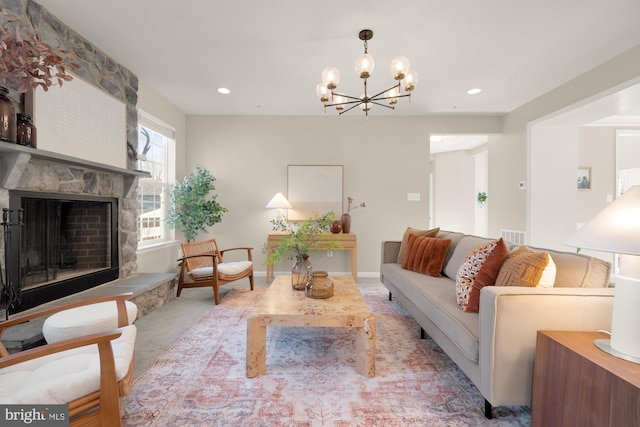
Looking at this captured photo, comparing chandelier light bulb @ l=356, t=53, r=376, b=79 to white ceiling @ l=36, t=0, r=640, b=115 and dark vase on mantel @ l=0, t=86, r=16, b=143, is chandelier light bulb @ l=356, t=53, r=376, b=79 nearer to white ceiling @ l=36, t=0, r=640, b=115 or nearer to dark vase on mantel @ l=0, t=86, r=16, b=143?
white ceiling @ l=36, t=0, r=640, b=115

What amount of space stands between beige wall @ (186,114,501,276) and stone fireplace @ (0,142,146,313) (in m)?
1.54

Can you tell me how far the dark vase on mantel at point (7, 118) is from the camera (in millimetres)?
1770

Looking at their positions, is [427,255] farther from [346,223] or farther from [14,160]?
[14,160]

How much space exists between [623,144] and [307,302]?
611cm

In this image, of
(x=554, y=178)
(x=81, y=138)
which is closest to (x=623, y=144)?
(x=554, y=178)

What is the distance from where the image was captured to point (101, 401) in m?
1.12

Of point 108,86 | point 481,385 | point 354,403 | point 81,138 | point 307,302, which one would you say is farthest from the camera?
point 108,86

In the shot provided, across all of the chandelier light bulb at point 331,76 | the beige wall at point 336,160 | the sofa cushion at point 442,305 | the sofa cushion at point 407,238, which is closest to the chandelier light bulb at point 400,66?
the chandelier light bulb at point 331,76

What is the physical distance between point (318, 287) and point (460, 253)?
4.62 feet

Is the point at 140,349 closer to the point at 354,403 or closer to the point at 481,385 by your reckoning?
the point at 354,403

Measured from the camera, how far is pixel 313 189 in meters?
4.52

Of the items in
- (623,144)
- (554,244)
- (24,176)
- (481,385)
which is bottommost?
(481,385)

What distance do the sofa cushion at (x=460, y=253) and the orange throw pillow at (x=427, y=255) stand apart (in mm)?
73

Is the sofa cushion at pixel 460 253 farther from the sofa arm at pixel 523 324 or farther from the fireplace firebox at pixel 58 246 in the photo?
the fireplace firebox at pixel 58 246
